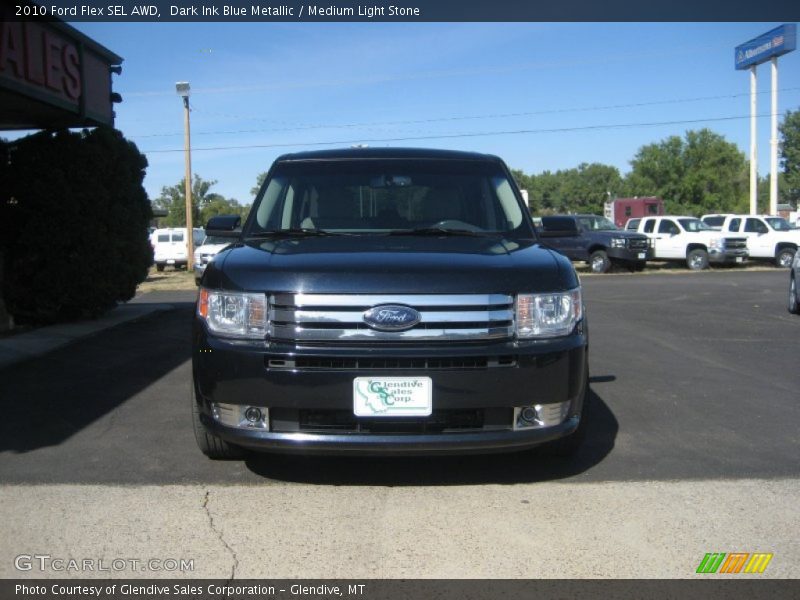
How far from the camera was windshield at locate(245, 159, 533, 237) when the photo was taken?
5.17 meters

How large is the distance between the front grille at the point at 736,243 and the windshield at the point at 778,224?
1.46m

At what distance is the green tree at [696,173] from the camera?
196 feet

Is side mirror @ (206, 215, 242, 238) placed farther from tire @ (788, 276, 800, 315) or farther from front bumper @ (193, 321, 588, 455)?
tire @ (788, 276, 800, 315)

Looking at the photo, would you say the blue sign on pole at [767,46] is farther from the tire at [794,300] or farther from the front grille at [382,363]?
the front grille at [382,363]

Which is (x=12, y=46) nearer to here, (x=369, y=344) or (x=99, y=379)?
(x=99, y=379)

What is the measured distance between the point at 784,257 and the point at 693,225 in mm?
3238

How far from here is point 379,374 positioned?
12.6 feet

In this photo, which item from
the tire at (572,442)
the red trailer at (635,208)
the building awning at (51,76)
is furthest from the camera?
the red trailer at (635,208)

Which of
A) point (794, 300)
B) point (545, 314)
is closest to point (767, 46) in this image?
point (794, 300)

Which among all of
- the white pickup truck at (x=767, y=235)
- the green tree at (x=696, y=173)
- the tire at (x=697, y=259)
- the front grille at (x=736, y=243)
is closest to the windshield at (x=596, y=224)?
the tire at (x=697, y=259)

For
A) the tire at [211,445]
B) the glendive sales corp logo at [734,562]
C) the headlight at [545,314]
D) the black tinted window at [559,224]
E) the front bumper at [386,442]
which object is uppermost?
the black tinted window at [559,224]

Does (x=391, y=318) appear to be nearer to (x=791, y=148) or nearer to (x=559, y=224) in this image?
(x=559, y=224)

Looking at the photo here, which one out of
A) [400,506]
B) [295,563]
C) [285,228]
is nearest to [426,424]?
[400,506]

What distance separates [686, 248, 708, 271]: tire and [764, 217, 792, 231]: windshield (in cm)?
285
